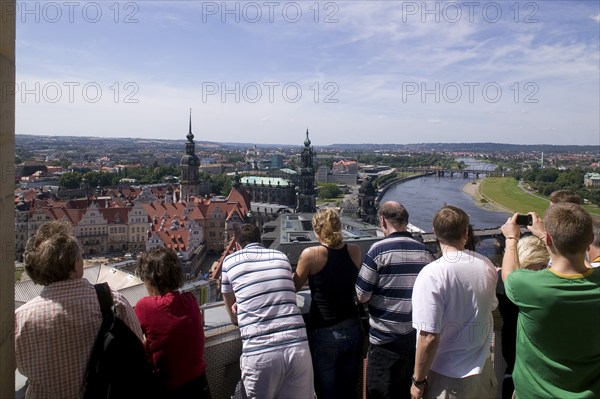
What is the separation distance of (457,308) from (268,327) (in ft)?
2.16

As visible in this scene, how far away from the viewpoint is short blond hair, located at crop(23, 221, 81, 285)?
1.45 meters

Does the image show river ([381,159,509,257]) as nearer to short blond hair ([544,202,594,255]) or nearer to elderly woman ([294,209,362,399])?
elderly woman ([294,209,362,399])

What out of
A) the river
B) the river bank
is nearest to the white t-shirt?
the river

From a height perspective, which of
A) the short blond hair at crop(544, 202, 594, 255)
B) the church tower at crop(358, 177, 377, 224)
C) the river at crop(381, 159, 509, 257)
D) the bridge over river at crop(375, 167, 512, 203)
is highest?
the bridge over river at crop(375, 167, 512, 203)

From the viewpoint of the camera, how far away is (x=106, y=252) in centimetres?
2270

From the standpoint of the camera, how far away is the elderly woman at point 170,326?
5.42ft

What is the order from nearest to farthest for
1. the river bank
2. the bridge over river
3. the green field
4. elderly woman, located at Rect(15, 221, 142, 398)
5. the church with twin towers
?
elderly woman, located at Rect(15, 221, 142, 398)
the church with twin towers
the green field
the river bank
the bridge over river

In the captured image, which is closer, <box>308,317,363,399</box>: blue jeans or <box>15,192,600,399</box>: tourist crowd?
<box>15,192,600,399</box>: tourist crowd

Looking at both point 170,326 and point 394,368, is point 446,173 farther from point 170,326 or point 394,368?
point 170,326

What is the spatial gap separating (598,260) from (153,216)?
78.5 ft

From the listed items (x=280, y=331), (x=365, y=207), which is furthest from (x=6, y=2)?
(x=365, y=207)

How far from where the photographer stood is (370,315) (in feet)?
6.59

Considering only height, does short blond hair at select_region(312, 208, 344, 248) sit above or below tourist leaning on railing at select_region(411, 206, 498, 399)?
above

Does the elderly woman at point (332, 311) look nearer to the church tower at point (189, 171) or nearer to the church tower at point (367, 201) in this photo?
the church tower at point (367, 201)
